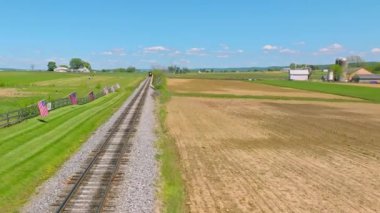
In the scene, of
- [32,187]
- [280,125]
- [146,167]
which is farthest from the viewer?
[280,125]

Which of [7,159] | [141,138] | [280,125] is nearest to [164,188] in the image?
[7,159]

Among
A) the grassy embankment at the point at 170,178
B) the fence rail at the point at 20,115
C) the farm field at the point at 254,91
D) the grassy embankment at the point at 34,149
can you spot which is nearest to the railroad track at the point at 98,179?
the grassy embankment at the point at 34,149

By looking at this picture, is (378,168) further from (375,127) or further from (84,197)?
(375,127)

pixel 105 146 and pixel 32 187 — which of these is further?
pixel 105 146

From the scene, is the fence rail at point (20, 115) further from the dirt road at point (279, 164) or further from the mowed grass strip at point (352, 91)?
the mowed grass strip at point (352, 91)

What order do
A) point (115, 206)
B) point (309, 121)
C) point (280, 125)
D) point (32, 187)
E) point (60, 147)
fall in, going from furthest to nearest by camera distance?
point (309, 121), point (280, 125), point (60, 147), point (32, 187), point (115, 206)

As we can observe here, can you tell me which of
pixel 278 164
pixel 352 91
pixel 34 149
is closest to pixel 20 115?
pixel 34 149
